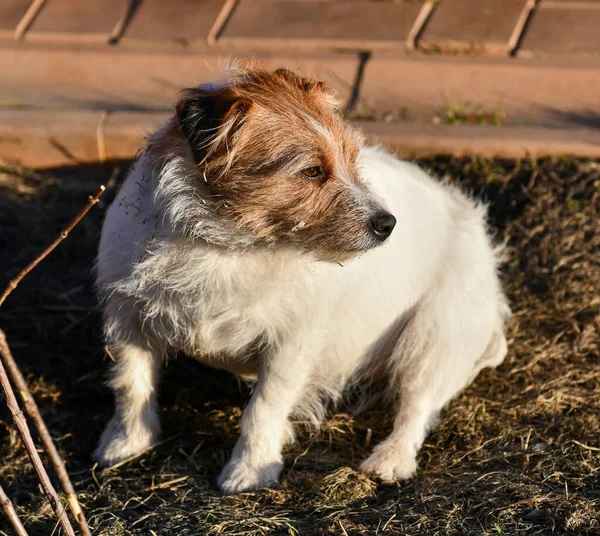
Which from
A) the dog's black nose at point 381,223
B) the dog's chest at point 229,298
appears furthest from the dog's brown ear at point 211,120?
the dog's black nose at point 381,223

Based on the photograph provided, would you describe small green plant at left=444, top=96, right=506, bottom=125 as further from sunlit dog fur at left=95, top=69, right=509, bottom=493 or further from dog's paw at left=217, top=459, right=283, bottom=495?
dog's paw at left=217, top=459, right=283, bottom=495

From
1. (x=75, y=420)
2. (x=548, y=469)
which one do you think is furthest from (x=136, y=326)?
(x=548, y=469)

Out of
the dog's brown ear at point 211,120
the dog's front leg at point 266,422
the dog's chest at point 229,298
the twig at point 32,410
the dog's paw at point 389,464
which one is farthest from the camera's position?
the dog's paw at point 389,464

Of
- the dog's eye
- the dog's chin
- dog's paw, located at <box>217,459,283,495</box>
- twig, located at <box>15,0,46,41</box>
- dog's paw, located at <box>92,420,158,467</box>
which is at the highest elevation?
the dog's eye

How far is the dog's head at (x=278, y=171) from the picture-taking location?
333 centimetres

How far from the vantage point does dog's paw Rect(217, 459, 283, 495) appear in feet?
12.9

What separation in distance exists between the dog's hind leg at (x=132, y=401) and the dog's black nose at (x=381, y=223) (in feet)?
4.05

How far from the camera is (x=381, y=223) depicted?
3.43 m

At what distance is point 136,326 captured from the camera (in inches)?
157

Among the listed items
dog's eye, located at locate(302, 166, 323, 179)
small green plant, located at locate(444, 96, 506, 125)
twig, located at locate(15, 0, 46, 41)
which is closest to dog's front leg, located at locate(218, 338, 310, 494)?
dog's eye, located at locate(302, 166, 323, 179)

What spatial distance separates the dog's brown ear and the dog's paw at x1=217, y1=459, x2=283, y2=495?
1401mm

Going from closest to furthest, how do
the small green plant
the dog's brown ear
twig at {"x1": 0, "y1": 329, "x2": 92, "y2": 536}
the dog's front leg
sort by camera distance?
twig at {"x1": 0, "y1": 329, "x2": 92, "y2": 536}, the dog's brown ear, the dog's front leg, the small green plant

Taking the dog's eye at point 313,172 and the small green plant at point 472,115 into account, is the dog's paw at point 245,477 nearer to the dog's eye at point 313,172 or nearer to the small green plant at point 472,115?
the dog's eye at point 313,172

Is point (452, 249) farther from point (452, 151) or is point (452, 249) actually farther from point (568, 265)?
point (452, 151)
